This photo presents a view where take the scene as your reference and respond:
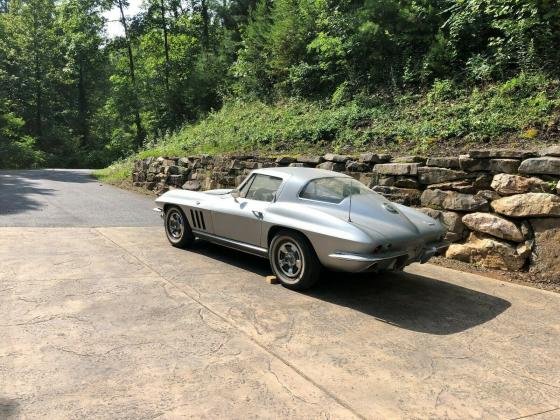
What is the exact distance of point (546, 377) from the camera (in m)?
→ 3.39

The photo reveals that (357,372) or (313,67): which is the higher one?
(313,67)

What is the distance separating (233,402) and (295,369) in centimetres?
60

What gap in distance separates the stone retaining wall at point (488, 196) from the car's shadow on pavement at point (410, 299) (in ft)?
3.16

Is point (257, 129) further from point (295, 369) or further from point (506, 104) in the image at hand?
point (295, 369)

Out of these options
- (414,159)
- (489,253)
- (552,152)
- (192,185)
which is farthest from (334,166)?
(192,185)

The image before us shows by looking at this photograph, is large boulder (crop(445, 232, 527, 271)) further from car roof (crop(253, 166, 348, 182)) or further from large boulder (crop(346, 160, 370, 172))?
car roof (crop(253, 166, 348, 182))

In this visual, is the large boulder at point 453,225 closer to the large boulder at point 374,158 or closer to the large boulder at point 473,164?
the large boulder at point 473,164

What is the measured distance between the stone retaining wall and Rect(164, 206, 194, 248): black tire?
9.54ft

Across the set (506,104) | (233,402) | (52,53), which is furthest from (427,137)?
(52,53)

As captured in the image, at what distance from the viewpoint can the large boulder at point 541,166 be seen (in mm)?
5543

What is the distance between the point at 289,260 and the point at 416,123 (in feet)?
18.5

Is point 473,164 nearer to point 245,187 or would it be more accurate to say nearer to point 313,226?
point 313,226

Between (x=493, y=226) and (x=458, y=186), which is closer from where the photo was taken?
(x=493, y=226)

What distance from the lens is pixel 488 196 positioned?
20.4 feet
